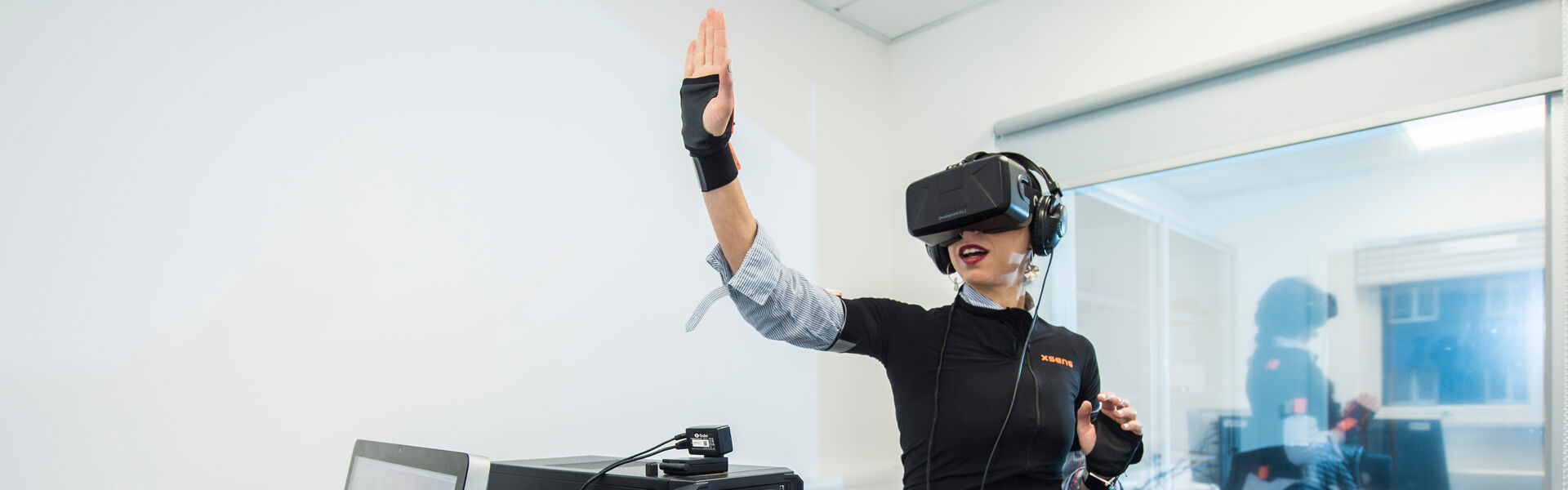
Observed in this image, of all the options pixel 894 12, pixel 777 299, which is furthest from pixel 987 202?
pixel 894 12

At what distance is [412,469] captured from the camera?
0.91m

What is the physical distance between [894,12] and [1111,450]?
176cm

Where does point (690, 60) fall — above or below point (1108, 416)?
above

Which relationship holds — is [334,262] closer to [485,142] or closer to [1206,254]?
[485,142]

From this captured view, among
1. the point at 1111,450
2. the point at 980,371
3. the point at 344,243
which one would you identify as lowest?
the point at 1111,450

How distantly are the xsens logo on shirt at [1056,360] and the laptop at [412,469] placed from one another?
0.94 m

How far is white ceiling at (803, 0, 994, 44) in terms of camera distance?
272cm

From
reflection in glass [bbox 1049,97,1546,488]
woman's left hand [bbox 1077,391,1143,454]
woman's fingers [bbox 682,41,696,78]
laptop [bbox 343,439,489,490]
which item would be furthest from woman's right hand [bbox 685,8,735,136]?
reflection in glass [bbox 1049,97,1546,488]

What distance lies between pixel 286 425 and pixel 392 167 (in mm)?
522

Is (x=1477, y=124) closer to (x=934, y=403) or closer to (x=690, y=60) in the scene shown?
(x=934, y=403)

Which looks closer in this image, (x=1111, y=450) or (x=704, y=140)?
(x=704, y=140)

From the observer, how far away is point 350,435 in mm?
1568

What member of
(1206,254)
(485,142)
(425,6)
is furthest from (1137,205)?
(425,6)

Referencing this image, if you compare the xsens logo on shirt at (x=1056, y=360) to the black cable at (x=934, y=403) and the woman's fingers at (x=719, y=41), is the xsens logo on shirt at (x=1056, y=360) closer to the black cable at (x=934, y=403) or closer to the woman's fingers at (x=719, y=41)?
the black cable at (x=934, y=403)
